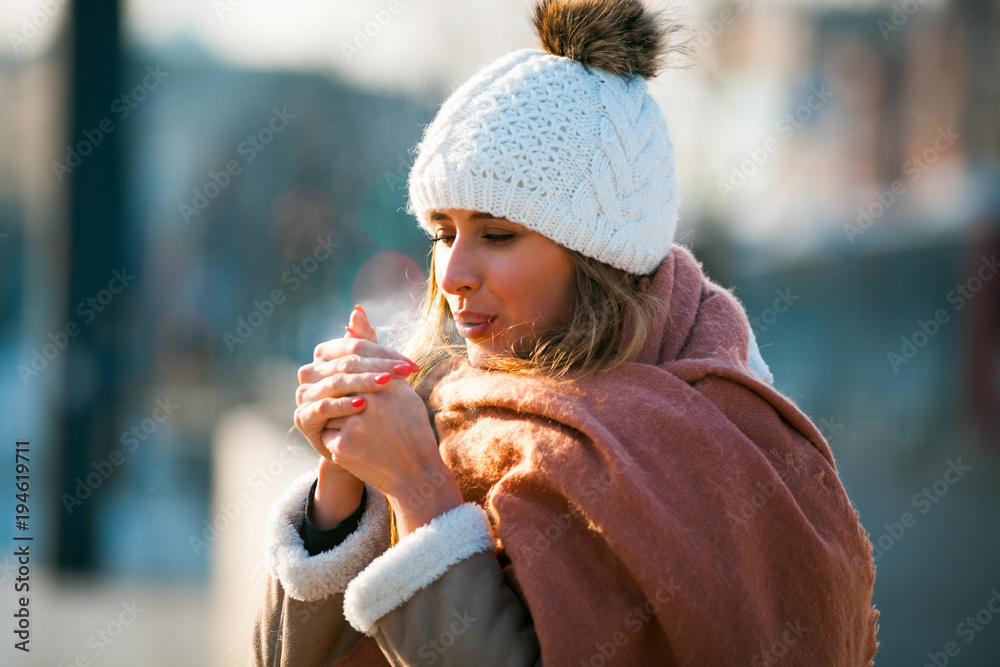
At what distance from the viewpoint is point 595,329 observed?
1.81 m

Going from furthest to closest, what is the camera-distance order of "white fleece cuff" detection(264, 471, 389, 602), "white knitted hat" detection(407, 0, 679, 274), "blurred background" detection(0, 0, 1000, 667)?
"blurred background" detection(0, 0, 1000, 667), "white knitted hat" detection(407, 0, 679, 274), "white fleece cuff" detection(264, 471, 389, 602)

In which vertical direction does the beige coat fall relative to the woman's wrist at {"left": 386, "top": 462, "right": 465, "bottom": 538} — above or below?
below

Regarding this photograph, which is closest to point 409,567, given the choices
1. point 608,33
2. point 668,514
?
point 668,514

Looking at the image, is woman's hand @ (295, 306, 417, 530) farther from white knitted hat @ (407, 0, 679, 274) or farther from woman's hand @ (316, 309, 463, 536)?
white knitted hat @ (407, 0, 679, 274)

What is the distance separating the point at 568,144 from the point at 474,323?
449 mm

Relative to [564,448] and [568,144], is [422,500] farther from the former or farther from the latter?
[568,144]

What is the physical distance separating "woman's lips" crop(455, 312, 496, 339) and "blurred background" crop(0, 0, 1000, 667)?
61cm

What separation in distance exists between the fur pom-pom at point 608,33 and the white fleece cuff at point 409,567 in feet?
3.59

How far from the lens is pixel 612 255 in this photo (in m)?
1.86

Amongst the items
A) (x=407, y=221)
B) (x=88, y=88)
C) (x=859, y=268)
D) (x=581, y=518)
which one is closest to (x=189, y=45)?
(x=407, y=221)

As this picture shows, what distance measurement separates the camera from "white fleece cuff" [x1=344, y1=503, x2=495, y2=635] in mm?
1553

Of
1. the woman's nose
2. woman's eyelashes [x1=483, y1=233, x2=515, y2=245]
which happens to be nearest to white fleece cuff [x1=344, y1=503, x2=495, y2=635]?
the woman's nose

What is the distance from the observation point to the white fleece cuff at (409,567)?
1.55 metres

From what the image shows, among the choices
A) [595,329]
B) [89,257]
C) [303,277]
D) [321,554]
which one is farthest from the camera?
[303,277]
